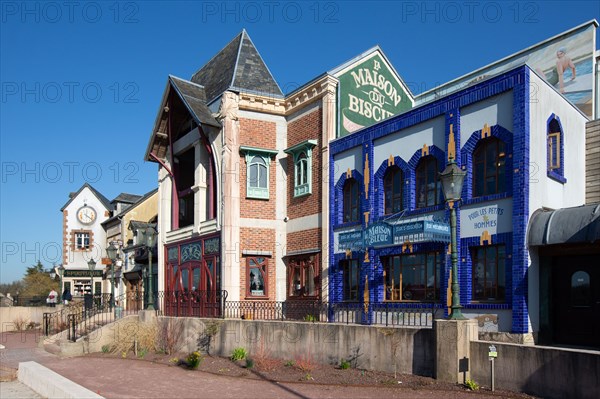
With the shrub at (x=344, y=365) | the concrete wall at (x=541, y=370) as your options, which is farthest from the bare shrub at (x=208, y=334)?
the concrete wall at (x=541, y=370)

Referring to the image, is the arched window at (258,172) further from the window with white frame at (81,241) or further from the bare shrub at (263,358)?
the window with white frame at (81,241)

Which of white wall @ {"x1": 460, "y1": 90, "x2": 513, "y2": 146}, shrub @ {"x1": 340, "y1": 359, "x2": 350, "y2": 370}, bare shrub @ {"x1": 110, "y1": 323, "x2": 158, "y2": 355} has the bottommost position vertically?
bare shrub @ {"x1": 110, "y1": 323, "x2": 158, "y2": 355}

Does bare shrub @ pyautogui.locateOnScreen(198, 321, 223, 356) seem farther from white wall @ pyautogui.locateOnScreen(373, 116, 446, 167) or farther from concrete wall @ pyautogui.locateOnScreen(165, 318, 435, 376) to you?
white wall @ pyautogui.locateOnScreen(373, 116, 446, 167)

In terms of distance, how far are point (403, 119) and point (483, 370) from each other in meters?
8.37

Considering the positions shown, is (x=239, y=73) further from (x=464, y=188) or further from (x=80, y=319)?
(x=80, y=319)

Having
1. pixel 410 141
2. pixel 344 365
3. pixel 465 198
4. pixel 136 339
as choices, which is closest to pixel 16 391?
pixel 344 365

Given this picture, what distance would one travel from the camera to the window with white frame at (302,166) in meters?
21.5

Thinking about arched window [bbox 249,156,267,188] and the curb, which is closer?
the curb

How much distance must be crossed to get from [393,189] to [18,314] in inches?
1069

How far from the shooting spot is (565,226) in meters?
13.3

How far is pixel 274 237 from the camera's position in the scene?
22.6m

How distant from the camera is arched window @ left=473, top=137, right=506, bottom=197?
14867 millimetres

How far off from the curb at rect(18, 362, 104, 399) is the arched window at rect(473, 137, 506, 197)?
10.6 m

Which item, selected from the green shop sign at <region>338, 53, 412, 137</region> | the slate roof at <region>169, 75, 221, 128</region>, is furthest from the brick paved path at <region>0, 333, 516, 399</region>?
the green shop sign at <region>338, 53, 412, 137</region>
